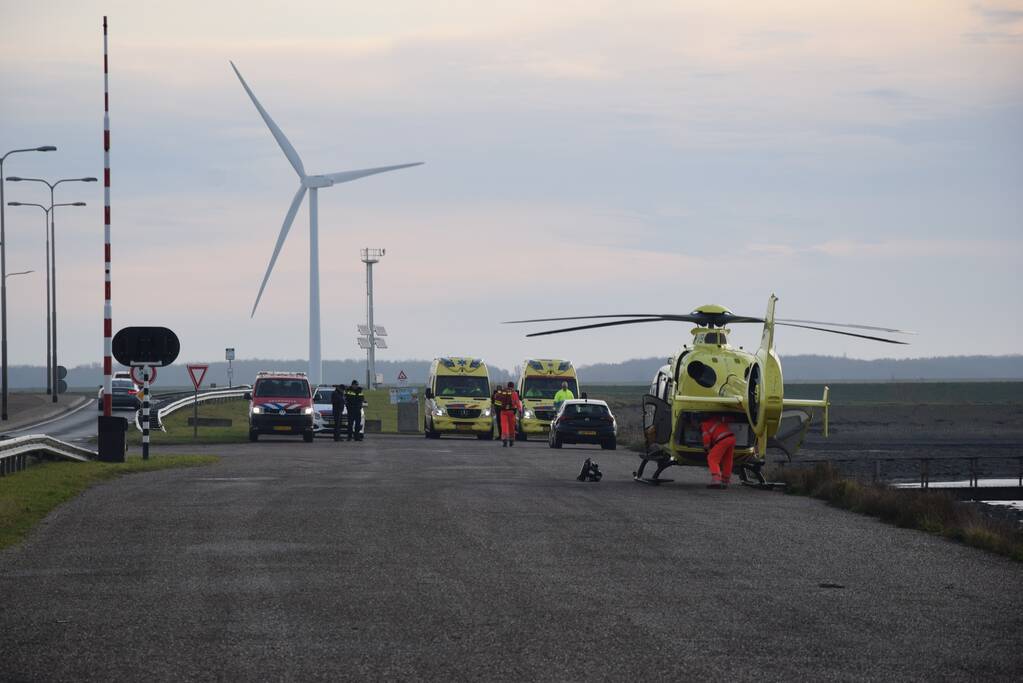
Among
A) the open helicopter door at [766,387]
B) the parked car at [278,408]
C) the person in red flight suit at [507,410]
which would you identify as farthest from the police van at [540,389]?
the open helicopter door at [766,387]

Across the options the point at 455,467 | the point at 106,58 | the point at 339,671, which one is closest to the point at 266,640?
the point at 339,671

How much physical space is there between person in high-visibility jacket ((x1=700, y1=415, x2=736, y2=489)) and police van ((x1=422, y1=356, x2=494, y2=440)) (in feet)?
78.7

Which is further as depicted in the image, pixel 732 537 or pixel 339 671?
pixel 732 537

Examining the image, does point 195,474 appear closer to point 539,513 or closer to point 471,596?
point 539,513

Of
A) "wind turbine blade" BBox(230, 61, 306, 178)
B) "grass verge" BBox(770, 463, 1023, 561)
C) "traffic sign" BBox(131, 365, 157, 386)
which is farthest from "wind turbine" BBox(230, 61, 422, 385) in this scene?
"grass verge" BBox(770, 463, 1023, 561)

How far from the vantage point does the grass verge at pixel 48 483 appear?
16844mm

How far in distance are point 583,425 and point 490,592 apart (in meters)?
30.5

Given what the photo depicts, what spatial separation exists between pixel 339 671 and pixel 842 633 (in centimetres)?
373

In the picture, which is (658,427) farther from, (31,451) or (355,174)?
(355,174)

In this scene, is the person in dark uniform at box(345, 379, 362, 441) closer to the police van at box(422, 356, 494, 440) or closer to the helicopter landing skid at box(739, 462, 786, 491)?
the police van at box(422, 356, 494, 440)

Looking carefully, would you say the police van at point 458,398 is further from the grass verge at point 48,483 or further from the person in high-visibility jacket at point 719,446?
the person in high-visibility jacket at point 719,446

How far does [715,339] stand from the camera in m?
25.3

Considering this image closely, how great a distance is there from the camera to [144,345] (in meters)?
31.1

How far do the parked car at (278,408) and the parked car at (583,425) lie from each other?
24.9 ft
